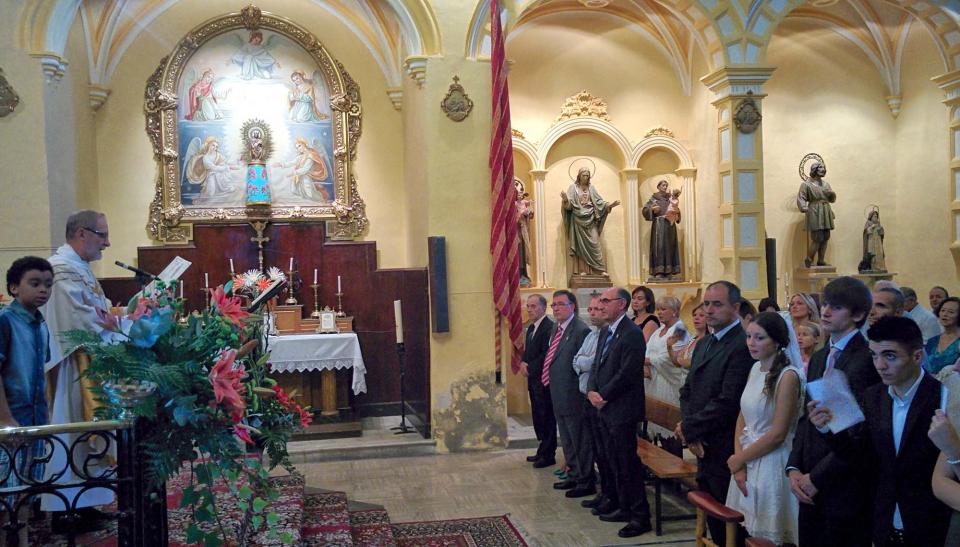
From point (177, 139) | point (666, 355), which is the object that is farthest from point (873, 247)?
point (177, 139)

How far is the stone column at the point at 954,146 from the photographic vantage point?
960 cm

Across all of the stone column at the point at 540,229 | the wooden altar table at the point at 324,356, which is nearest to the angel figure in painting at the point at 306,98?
the stone column at the point at 540,229

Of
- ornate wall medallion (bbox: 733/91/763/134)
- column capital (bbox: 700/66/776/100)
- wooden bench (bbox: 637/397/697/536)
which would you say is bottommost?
wooden bench (bbox: 637/397/697/536)

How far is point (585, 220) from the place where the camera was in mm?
9836

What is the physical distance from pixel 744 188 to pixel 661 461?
428cm

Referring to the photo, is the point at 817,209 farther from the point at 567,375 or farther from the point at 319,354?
the point at 319,354

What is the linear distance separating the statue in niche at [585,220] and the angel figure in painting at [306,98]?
3.04 m

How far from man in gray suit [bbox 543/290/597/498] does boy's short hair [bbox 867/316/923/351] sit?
330cm

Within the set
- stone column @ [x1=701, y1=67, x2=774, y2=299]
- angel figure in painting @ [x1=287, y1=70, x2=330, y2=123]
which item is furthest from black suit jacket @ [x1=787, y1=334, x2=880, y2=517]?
angel figure in painting @ [x1=287, y1=70, x2=330, y2=123]

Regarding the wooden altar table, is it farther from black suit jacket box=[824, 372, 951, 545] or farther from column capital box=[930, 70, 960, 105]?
column capital box=[930, 70, 960, 105]

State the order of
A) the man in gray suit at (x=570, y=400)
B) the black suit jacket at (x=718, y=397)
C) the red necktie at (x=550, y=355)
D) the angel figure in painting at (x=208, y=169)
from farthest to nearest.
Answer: the angel figure in painting at (x=208, y=169)
the red necktie at (x=550, y=355)
the man in gray suit at (x=570, y=400)
the black suit jacket at (x=718, y=397)

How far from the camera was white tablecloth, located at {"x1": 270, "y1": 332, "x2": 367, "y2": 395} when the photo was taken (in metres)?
7.80

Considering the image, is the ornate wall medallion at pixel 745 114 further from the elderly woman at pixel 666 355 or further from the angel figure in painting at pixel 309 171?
the angel figure in painting at pixel 309 171

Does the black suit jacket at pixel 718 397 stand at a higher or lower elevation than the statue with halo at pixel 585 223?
lower
